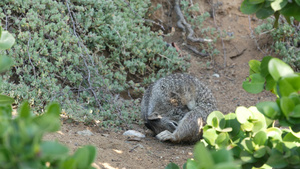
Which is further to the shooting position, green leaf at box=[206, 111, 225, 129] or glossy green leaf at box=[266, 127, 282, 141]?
green leaf at box=[206, 111, 225, 129]

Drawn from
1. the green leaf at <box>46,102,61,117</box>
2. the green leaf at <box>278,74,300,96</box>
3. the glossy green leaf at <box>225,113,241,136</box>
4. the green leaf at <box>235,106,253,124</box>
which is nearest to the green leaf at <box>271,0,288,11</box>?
the green leaf at <box>278,74,300,96</box>

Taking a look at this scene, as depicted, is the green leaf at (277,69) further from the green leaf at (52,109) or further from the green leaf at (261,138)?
the green leaf at (52,109)

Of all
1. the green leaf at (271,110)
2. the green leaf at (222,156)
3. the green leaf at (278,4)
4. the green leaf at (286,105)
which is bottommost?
the green leaf at (222,156)

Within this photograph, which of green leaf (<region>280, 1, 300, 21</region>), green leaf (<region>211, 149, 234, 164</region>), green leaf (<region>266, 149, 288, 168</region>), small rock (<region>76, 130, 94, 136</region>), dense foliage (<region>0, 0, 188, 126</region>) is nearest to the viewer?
green leaf (<region>211, 149, 234, 164</region>)

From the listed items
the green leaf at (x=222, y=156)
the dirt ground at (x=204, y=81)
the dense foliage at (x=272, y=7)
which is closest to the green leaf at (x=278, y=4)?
the dense foliage at (x=272, y=7)

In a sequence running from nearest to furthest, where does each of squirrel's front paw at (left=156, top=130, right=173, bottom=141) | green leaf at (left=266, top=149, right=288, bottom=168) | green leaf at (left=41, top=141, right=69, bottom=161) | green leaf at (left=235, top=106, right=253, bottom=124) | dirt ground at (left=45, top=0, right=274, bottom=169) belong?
green leaf at (left=41, top=141, right=69, bottom=161) < green leaf at (left=266, top=149, right=288, bottom=168) < green leaf at (left=235, top=106, right=253, bottom=124) < dirt ground at (left=45, top=0, right=274, bottom=169) < squirrel's front paw at (left=156, top=130, right=173, bottom=141)

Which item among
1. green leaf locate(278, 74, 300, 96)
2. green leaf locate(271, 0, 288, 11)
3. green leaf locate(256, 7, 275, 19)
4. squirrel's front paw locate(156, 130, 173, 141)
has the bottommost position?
squirrel's front paw locate(156, 130, 173, 141)

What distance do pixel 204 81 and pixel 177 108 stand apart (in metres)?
2.08

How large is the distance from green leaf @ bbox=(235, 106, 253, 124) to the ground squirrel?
2.75m

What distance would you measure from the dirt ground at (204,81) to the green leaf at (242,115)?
1.84 metres

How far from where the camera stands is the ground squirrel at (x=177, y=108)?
4832mm

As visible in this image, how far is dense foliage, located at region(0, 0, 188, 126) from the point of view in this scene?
489 cm

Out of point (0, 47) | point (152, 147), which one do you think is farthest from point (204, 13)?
point (0, 47)

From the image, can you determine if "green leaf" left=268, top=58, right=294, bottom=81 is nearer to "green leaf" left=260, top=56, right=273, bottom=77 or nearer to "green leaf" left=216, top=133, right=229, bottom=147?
"green leaf" left=260, top=56, right=273, bottom=77
